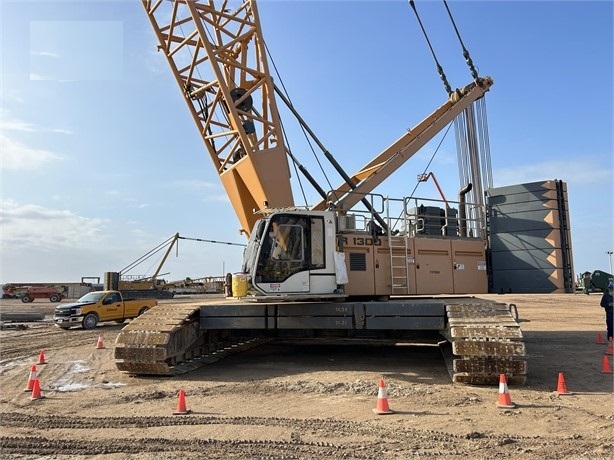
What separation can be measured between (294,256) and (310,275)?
1.62ft

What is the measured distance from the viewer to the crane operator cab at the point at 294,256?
9.73 m

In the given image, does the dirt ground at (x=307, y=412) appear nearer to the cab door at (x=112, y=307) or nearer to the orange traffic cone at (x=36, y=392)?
the orange traffic cone at (x=36, y=392)

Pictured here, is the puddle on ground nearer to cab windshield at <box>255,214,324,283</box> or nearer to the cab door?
cab windshield at <box>255,214,324,283</box>

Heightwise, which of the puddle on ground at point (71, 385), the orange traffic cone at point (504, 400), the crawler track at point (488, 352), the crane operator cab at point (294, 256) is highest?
the crane operator cab at point (294, 256)

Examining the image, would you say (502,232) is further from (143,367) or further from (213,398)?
(143,367)

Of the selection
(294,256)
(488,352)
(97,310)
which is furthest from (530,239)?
(97,310)

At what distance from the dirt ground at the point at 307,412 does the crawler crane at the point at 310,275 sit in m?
0.63

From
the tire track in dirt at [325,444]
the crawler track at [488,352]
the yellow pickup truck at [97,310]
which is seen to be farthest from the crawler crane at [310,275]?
the yellow pickup truck at [97,310]

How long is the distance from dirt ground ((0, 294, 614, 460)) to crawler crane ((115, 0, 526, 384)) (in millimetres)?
631

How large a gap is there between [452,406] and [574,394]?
86.1 inches

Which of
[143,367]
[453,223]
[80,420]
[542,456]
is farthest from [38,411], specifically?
[453,223]

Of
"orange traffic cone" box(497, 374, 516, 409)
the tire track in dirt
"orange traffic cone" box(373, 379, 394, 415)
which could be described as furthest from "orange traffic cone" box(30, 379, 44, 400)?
"orange traffic cone" box(497, 374, 516, 409)

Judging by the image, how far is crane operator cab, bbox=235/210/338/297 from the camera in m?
9.73

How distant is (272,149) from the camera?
1245 cm
